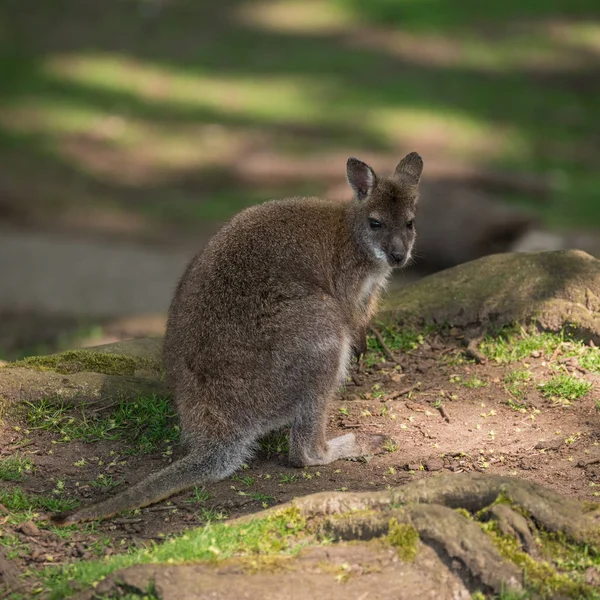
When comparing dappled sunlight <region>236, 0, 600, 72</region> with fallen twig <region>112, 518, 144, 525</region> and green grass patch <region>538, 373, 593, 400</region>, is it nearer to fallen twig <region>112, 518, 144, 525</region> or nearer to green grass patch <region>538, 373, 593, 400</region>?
green grass patch <region>538, 373, 593, 400</region>

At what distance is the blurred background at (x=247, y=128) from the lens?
482 inches

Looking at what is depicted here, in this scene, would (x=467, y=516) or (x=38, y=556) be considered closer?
(x=467, y=516)

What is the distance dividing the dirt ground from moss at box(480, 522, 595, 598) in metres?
0.95

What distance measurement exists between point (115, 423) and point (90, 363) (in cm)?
74

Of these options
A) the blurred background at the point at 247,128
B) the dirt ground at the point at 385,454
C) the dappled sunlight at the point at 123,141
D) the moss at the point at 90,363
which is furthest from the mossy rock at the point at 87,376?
the dappled sunlight at the point at 123,141

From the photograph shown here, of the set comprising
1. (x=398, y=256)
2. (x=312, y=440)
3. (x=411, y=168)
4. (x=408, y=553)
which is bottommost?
(x=312, y=440)

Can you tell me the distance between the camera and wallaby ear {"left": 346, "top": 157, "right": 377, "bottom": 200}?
622cm

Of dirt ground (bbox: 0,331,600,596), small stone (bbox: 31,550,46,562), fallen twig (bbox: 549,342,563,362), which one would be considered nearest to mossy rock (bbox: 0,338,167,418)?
dirt ground (bbox: 0,331,600,596)

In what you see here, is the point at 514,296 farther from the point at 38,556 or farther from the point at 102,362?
the point at 38,556

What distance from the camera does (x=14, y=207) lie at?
579 inches

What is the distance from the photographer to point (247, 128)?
16.6m

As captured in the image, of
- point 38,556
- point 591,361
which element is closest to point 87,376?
point 38,556

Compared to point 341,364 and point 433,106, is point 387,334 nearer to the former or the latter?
point 341,364

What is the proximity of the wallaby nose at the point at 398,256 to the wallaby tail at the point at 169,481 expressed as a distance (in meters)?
1.46
